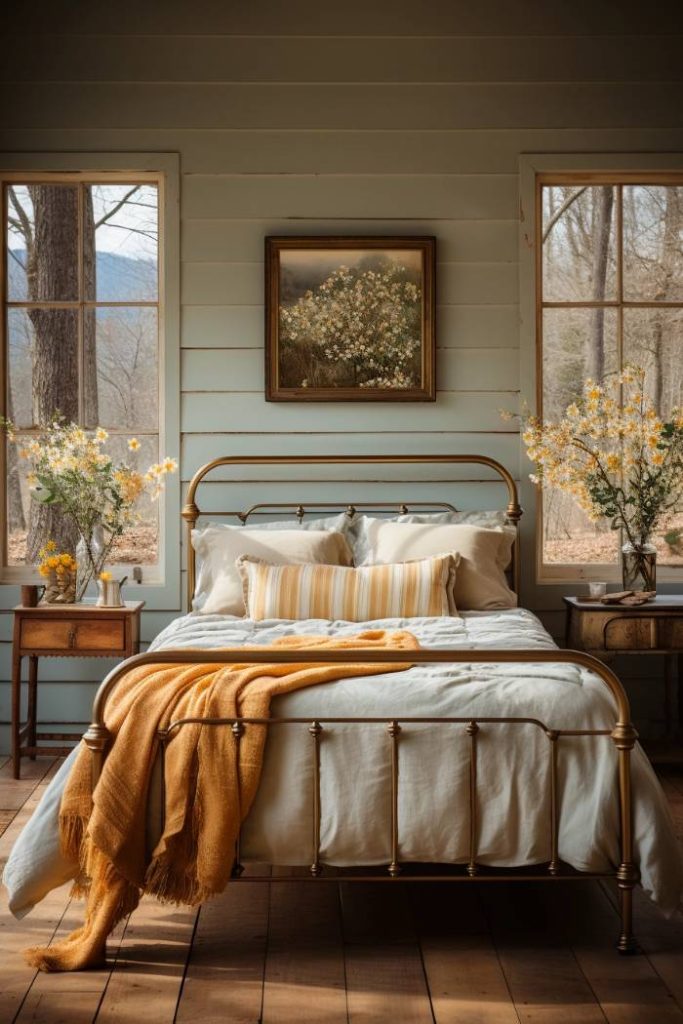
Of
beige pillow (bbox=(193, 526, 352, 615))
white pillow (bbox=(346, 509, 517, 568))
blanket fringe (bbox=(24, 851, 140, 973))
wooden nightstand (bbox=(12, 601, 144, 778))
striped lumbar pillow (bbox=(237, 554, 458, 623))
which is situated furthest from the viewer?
white pillow (bbox=(346, 509, 517, 568))

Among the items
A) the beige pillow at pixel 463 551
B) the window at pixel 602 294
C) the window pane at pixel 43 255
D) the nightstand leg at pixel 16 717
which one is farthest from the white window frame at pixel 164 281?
the window at pixel 602 294

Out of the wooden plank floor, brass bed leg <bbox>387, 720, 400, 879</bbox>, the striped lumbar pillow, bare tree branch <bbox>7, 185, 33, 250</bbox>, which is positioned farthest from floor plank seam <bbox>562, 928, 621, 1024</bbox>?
bare tree branch <bbox>7, 185, 33, 250</bbox>

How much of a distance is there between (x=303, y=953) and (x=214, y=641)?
1.03m

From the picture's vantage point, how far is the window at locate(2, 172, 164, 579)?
4.61m

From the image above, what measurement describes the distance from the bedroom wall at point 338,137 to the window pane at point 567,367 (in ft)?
0.59

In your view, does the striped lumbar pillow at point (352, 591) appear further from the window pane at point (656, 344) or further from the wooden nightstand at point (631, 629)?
the window pane at point (656, 344)

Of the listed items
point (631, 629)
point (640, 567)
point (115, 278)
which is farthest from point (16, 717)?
point (640, 567)

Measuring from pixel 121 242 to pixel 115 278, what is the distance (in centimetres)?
15

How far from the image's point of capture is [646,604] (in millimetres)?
4090

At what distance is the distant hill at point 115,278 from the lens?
4629mm

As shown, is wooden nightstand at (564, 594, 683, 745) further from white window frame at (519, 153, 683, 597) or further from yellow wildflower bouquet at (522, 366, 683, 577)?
white window frame at (519, 153, 683, 597)

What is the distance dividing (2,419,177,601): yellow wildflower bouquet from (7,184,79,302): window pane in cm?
65

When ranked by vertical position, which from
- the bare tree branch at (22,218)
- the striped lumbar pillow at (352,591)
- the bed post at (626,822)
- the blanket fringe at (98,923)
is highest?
the bare tree branch at (22,218)

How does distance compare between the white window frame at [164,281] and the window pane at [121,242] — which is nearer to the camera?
the white window frame at [164,281]
